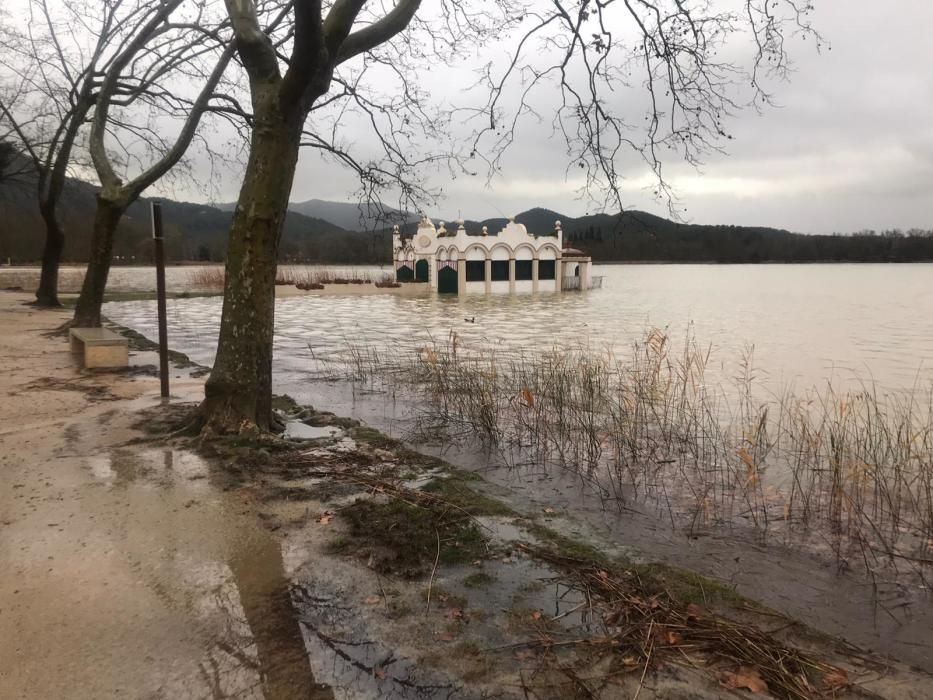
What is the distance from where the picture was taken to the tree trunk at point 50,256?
2144 centimetres

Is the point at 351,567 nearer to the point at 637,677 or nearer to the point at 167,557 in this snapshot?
the point at 167,557

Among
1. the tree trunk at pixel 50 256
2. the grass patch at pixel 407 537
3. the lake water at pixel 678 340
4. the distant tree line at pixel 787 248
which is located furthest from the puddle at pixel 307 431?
the distant tree line at pixel 787 248

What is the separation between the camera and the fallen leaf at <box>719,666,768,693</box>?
9.08 feet

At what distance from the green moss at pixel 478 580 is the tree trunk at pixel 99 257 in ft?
44.0

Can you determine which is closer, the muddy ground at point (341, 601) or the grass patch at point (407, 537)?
the muddy ground at point (341, 601)

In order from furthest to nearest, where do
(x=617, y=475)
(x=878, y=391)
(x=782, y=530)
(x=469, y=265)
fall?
(x=469, y=265), (x=878, y=391), (x=617, y=475), (x=782, y=530)

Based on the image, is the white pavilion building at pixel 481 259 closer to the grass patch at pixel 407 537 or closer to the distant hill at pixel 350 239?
the distant hill at pixel 350 239

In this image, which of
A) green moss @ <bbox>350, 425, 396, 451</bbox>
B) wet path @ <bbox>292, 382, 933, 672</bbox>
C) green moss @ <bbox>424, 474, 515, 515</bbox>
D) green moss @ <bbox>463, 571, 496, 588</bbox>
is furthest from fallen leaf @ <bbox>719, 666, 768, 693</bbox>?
green moss @ <bbox>350, 425, 396, 451</bbox>

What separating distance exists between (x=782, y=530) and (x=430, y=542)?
298 cm

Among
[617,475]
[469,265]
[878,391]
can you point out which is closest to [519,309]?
[469,265]

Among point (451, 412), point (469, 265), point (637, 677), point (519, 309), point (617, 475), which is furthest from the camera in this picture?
point (469, 265)

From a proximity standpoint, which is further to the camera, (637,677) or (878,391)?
(878,391)

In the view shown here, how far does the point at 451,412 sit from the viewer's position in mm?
9086

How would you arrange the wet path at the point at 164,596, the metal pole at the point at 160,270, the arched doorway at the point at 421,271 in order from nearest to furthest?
the wet path at the point at 164,596 < the metal pole at the point at 160,270 < the arched doorway at the point at 421,271
